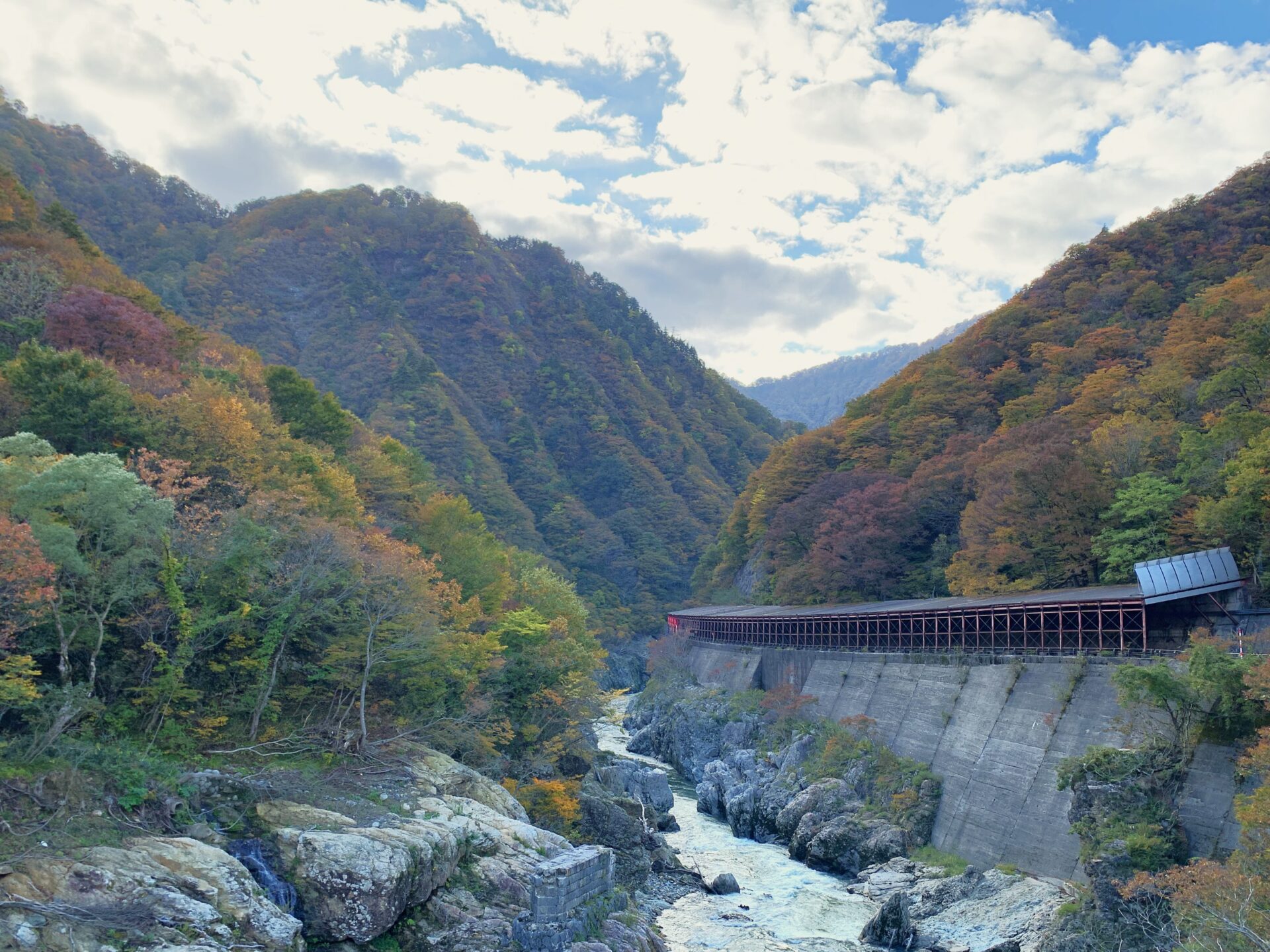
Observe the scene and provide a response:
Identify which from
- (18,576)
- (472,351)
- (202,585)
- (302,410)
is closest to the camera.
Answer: (18,576)

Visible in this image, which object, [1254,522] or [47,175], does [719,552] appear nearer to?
[1254,522]

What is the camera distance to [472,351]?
368 ft

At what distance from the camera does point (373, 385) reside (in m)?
91.8

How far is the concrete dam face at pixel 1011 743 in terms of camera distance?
19.2 metres

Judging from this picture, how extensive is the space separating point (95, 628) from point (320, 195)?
125m

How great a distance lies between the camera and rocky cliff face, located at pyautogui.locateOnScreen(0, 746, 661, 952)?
12.2 metres

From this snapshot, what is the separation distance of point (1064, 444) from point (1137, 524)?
5.47 metres

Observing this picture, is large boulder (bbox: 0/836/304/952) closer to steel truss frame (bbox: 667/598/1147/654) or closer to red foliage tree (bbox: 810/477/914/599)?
steel truss frame (bbox: 667/598/1147/654)

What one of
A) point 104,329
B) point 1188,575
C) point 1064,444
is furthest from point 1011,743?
point 104,329

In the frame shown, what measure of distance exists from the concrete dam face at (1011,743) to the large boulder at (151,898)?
63.0 feet

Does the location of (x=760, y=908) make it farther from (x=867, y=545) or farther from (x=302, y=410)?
(x=302, y=410)

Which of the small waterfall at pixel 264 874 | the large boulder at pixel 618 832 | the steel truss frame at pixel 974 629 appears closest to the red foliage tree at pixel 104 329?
the small waterfall at pixel 264 874

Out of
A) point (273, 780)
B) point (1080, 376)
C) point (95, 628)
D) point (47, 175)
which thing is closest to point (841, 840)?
point (273, 780)

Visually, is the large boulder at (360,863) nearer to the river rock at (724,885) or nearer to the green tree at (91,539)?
the green tree at (91,539)
